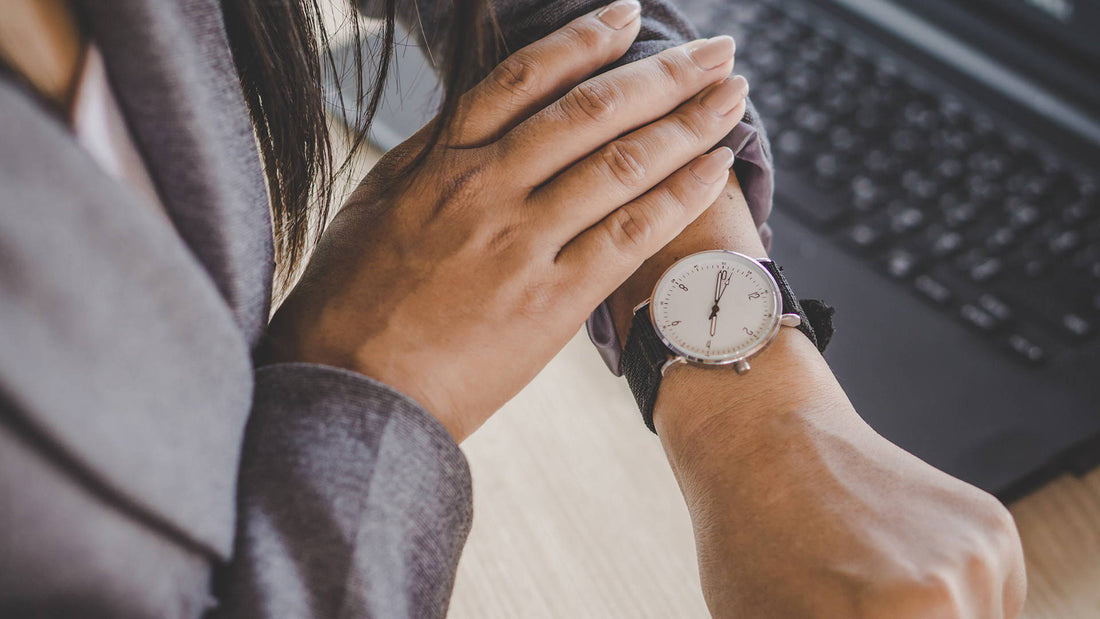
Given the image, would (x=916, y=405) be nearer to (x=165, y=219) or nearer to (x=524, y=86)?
(x=524, y=86)

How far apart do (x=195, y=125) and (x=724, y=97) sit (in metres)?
0.31

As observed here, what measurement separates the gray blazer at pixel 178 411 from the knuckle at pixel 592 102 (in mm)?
193

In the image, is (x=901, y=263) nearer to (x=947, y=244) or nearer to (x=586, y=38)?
(x=947, y=244)

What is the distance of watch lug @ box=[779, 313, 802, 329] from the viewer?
1.54 ft

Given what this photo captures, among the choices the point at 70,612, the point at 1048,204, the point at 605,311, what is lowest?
the point at 1048,204

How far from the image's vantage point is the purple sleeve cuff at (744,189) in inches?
20.3

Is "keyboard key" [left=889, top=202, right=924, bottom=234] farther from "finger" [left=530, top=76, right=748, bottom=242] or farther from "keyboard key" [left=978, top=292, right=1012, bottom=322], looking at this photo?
"finger" [left=530, top=76, right=748, bottom=242]

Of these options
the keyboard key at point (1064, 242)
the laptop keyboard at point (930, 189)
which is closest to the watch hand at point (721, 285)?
the laptop keyboard at point (930, 189)

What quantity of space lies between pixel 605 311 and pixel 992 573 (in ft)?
0.87

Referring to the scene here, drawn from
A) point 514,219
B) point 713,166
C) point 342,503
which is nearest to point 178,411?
point 342,503

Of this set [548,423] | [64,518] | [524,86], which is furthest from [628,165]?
[64,518]

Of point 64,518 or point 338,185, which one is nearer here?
point 64,518

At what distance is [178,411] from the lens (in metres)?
0.31

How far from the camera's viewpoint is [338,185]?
0.67 meters
